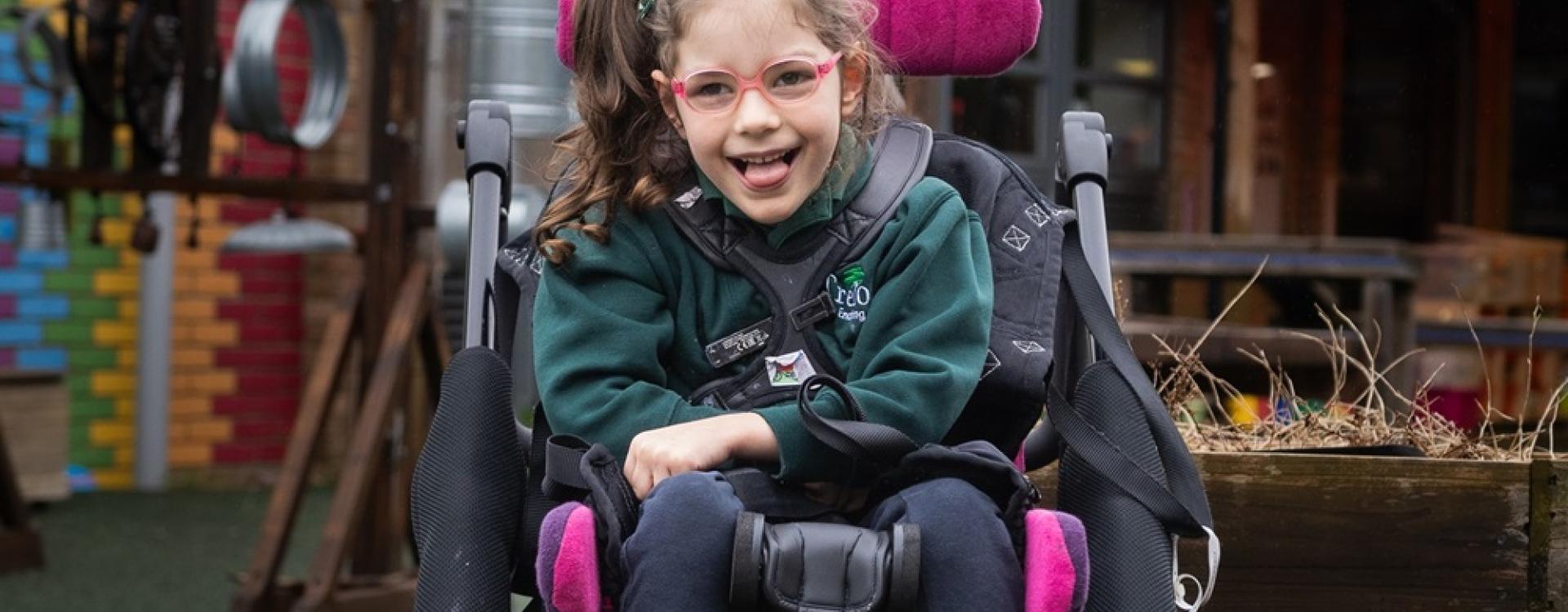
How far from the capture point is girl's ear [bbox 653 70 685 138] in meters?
2.29

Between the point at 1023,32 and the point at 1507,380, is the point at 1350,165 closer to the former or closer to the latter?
the point at 1507,380

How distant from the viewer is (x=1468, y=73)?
734 cm

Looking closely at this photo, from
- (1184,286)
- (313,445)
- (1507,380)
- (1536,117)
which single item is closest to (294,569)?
(313,445)

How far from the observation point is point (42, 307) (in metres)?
7.75

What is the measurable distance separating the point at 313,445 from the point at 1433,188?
5233 mm

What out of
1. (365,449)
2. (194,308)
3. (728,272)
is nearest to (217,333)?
(194,308)

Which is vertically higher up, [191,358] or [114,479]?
[191,358]

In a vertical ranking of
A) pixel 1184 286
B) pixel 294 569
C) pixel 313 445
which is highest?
pixel 1184 286

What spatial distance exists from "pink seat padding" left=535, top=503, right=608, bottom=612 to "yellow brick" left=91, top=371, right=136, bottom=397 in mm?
6494

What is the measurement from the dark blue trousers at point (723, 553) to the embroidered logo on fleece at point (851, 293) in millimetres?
359

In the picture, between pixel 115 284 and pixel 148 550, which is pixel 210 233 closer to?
pixel 115 284

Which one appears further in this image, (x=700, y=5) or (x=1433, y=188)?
(x=1433, y=188)

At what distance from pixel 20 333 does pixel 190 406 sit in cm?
74

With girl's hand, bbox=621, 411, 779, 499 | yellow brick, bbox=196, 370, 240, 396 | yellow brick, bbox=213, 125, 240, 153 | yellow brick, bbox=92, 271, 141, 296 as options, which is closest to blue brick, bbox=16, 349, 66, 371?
yellow brick, bbox=92, 271, 141, 296
